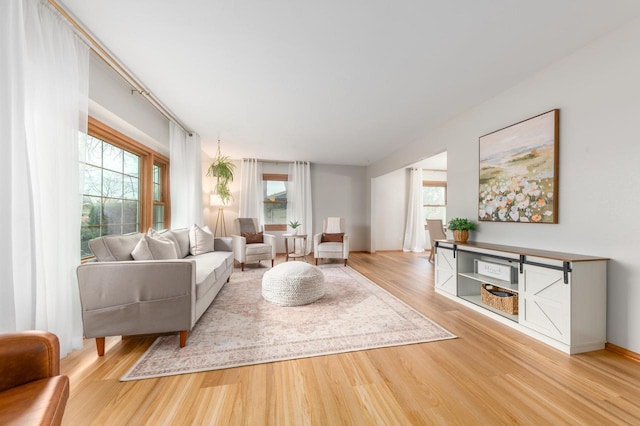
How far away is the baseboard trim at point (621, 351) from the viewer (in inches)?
69.3

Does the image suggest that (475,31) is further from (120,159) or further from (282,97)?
(120,159)

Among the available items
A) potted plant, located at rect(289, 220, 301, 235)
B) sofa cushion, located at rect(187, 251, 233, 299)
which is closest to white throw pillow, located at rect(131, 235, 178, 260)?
sofa cushion, located at rect(187, 251, 233, 299)

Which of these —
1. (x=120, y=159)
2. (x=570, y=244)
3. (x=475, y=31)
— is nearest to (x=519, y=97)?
(x=475, y=31)

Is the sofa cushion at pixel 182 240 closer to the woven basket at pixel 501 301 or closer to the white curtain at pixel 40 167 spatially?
the white curtain at pixel 40 167

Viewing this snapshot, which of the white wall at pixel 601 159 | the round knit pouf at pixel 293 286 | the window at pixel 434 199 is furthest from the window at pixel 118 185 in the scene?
the window at pixel 434 199

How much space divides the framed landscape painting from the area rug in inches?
56.9

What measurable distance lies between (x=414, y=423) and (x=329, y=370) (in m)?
0.58

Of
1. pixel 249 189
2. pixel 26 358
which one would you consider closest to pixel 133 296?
pixel 26 358

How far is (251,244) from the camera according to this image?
461cm

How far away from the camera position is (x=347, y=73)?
7.80 ft

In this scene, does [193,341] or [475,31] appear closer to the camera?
[475,31]

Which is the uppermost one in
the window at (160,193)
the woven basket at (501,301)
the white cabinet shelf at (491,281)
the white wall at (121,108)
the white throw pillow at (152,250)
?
the white wall at (121,108)

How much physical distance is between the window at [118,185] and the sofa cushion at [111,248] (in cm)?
38

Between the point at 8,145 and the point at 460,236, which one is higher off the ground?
the point at 8,145
